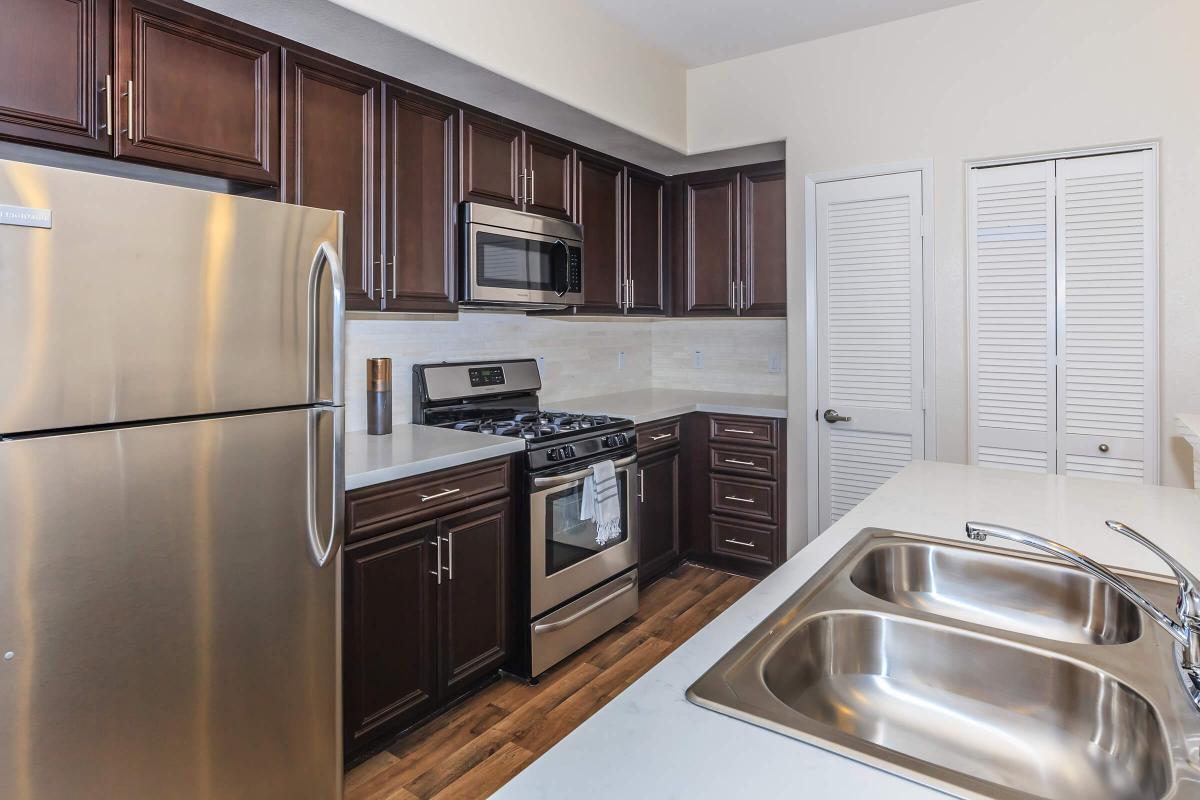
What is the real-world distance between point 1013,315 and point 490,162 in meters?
2.31

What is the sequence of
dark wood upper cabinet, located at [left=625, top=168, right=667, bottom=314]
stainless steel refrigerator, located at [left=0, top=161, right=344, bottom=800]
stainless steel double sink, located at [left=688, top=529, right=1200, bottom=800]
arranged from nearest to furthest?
stainless steel double sink, located at [left=688, top=529, right=1200, bottom=800] < stainless steel refrigerator, located at [left=0, top=161, right=344, bottom=800] < dark wood upper cabinet, located at [left=625, top=168, right=667, bottom=314]

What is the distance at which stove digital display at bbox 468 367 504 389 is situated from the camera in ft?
10.6

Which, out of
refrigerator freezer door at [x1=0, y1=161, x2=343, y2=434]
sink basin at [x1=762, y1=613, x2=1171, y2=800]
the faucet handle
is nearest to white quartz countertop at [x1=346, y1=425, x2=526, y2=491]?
refrigerator freezer door at [x1=0, y1=161, x2=343, y2=434]

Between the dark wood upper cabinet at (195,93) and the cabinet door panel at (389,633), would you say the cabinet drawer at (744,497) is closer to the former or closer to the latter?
the cabinet door panel at (389,633)

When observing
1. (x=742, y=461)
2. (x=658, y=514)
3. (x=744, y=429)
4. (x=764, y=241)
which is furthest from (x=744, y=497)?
(x=764, y=241)

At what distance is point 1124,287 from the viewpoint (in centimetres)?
277

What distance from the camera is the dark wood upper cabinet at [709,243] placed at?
397 cm

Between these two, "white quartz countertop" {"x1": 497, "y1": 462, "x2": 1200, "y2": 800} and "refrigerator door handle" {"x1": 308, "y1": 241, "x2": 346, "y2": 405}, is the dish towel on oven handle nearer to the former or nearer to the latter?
"refrigerator door handle" {"x1": 308, "y1": 241, "x2": 346, "y2": 405}

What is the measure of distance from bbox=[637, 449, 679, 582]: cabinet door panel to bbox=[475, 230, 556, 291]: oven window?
41.6 inches

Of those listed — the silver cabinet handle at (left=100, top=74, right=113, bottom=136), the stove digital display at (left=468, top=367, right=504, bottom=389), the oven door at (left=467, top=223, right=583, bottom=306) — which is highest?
the silver cabinet handle at (left=100, top=74, right=113, bottom=136)

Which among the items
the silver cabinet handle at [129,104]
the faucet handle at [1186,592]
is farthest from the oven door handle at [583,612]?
the faucet handle at [1186,592]

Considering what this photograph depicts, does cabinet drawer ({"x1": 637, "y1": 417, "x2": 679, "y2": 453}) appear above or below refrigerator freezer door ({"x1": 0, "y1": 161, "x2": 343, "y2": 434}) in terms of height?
below

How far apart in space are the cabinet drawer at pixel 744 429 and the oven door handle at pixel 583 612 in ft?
3.30

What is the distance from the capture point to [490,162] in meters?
2.88
